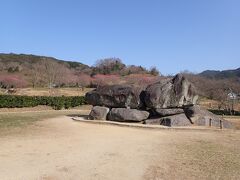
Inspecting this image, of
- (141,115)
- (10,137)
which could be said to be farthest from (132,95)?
(10,137)

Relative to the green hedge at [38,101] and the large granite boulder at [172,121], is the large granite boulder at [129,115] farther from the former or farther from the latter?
the green hedge at [38,101]

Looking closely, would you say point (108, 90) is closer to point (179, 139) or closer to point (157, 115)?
point (157, 115)

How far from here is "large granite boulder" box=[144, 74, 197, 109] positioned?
16.0m

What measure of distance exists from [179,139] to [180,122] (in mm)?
3548

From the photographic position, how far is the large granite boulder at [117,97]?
55.4 ft

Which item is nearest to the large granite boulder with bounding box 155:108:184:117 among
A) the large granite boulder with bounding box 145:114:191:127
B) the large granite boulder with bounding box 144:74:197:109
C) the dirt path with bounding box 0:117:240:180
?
the large granite boulder with bounding box 144:74:197:109

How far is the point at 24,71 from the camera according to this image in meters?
45.9

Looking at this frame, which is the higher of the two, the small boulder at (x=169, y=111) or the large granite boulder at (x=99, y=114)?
the small boulder at (x=169, y=111)

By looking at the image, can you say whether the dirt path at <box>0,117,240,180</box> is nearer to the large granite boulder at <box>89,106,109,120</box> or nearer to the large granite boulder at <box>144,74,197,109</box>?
the large granite boulder at <box>144,74,197,109</box>

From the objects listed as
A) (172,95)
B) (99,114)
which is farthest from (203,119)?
(99,114)

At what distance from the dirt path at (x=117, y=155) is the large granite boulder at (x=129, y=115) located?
3213 mm

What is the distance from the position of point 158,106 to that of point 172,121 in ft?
4.65

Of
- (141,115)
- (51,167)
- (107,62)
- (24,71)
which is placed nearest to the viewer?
(51,167)

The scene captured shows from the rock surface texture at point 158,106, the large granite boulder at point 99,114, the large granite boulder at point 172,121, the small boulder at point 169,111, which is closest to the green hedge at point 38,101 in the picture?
the rock surface texture at point 158,106
